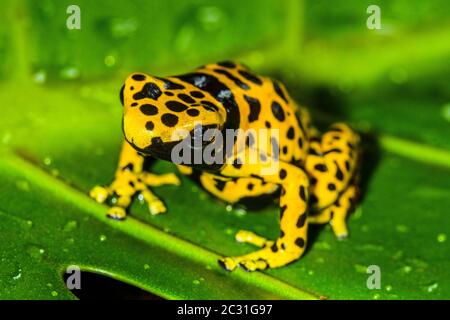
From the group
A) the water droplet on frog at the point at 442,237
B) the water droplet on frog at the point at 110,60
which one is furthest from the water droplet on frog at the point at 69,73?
the water droplet on frog at the point at 442,237

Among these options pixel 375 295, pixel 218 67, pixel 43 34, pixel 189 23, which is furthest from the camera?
pixel 189 23

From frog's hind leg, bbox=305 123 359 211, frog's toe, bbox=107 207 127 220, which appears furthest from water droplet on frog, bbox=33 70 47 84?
frog's hind leg, bbox=305 123 359 211

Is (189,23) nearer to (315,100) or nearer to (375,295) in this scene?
(315,100)

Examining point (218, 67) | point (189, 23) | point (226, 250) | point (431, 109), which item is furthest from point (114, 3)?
point (431, 109)

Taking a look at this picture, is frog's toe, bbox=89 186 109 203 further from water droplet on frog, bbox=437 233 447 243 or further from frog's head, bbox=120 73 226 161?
water droplet on frog, bbox=437 233 447 243

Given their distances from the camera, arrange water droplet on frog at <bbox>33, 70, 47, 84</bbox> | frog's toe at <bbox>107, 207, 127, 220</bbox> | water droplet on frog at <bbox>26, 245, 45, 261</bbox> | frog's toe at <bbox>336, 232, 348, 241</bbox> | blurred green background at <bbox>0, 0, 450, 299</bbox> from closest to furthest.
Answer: water droplet on frog at <bbox>26, 245, 45, 261</bbox> < blurred green background at <bbox>0, 0, 450, 299</bbox> < frog's toe at <bbox>107, 207, 127, 220</bbox> < frog's toe at <bbox>336, 232, 348, 241</bbox> < water droplet on frog at <bbox>33, 70, 47, 84</bbox>

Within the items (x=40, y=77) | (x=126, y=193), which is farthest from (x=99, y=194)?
(x=40, y=77)

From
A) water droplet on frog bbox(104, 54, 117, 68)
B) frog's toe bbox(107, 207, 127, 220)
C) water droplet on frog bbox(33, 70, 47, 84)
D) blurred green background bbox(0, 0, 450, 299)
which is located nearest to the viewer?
blurred green background bbox(0, 0, 450, 299)
